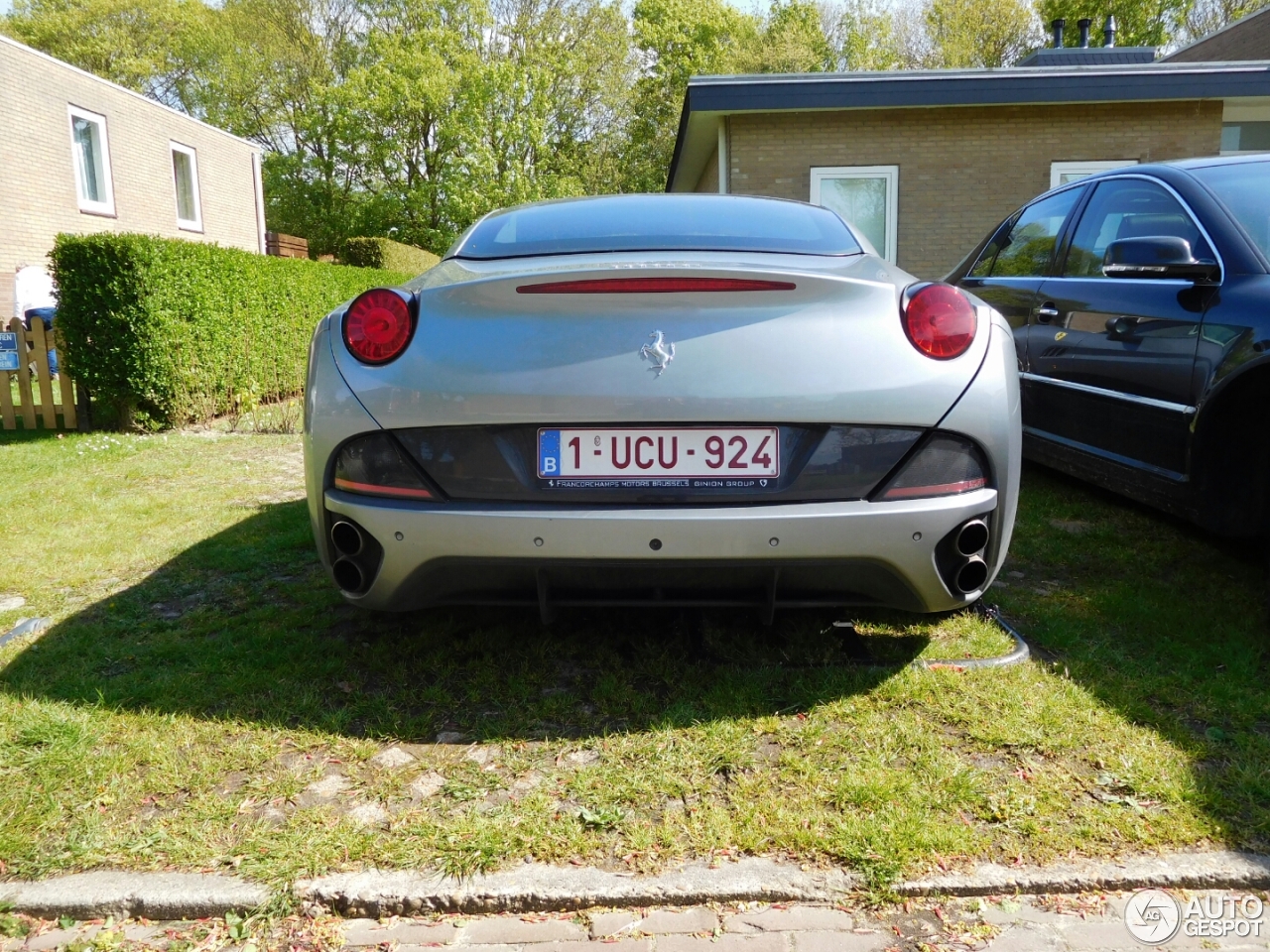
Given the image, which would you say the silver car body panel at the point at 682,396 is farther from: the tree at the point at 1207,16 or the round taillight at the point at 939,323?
the tree at the point at 1207,16

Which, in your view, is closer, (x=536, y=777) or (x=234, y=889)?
(x=234, y=889)

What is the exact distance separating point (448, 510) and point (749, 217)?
60.7 inches

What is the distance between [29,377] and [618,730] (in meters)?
8.56

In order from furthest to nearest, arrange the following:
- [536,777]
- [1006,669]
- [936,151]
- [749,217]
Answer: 1. [936,151]
2. [749,217]
3. [1006,669]
4. [536,777]

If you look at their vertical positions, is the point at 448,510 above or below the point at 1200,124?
below

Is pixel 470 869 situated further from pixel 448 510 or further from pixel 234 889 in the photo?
pixel 448 510

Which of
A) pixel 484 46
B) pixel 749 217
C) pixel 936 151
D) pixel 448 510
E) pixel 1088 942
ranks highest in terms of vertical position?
pixel 484 46

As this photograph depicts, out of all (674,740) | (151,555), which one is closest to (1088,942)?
(674,740)

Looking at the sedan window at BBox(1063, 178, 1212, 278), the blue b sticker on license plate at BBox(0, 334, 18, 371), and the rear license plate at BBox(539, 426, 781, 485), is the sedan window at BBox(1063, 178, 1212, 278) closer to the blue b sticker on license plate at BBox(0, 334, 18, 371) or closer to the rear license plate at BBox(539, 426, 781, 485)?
the rear license plate at BBox(539, 426, 781, 485)

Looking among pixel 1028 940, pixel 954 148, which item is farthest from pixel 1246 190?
pixel 954 148

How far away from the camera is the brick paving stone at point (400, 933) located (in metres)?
1.73

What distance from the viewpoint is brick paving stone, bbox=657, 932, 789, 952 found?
66.1 inches

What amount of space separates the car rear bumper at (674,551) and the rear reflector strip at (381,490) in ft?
0.08

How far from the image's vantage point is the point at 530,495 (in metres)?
2.34
